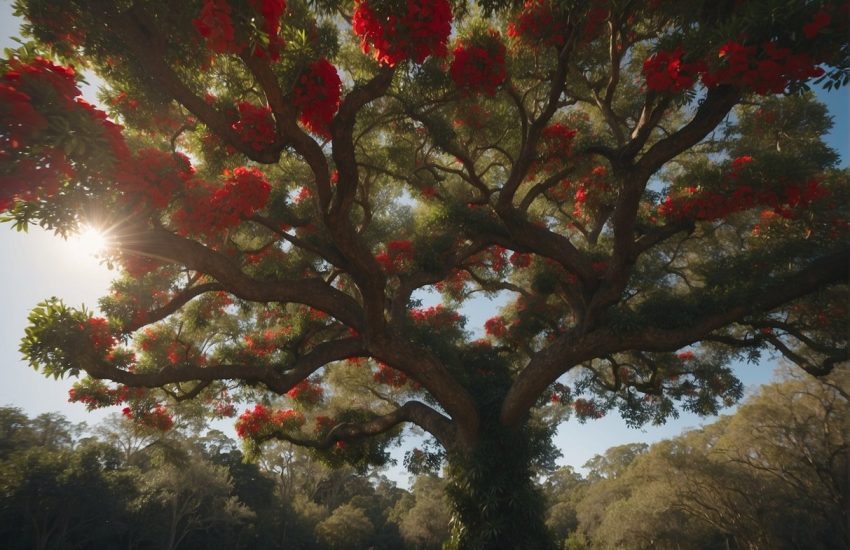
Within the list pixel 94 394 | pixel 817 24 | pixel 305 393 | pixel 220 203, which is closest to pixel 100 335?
pixel 220 203

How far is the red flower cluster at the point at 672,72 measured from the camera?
4.72 m

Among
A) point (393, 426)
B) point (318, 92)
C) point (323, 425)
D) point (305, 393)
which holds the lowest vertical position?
point (393, 426)

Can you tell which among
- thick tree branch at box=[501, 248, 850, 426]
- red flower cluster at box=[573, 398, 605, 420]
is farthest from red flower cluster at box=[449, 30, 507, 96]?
red flower cluster at box=[573, 398, 605, 420]

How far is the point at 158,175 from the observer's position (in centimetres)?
611

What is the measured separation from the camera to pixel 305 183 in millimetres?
9938

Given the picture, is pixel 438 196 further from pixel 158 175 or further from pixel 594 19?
pixel 158 175

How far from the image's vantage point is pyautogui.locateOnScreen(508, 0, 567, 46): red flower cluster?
6.25 meters

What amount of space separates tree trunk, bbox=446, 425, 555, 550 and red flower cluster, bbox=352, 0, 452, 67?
6.33m

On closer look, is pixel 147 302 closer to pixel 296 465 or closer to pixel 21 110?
pixel 21 110

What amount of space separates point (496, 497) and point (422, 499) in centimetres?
3256

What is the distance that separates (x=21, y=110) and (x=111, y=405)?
901 centimetres

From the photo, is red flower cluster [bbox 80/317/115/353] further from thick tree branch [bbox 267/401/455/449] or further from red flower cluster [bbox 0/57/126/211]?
thick tree branch [bbox 267/401/455/449]

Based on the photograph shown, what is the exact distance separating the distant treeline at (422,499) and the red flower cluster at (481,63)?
412 inches

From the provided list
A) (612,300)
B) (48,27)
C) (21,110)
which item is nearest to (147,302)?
(48,27)
